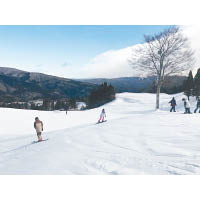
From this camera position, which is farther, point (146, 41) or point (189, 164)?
point (146, 41)

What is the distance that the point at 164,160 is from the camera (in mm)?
6379

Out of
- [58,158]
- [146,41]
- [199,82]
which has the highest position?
[146,41]

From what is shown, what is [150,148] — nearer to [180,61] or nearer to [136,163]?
[136,163]

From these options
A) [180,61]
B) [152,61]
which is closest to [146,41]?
[152,61]

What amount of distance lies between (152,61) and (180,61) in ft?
10.6

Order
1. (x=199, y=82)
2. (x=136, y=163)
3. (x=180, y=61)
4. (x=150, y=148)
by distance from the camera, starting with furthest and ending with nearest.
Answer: (x=199, y=82), (x=180, y=61), (x=150, y=148), (x=136, y=163)

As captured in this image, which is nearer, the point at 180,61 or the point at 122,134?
the point at 122,134

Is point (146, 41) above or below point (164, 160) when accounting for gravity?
above

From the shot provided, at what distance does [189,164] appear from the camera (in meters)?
5.89
